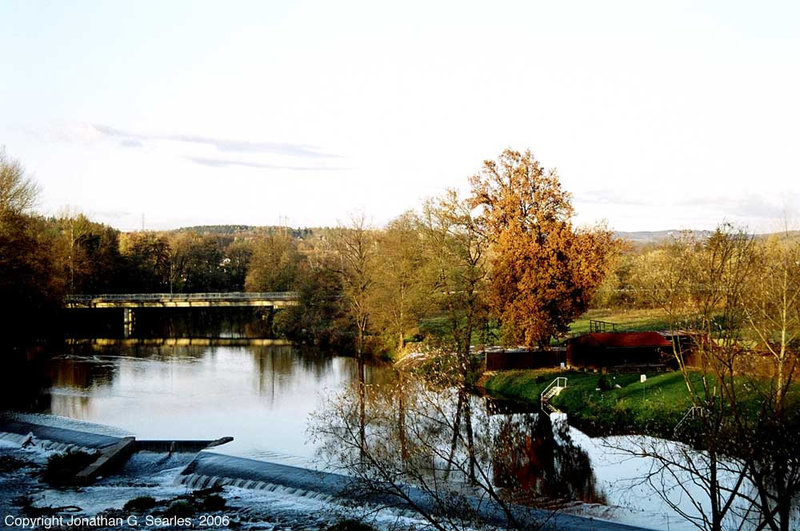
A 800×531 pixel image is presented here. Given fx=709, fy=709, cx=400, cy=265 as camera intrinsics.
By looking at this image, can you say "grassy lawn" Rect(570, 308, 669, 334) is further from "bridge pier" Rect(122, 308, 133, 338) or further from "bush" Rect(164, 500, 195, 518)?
"bridge pier" Rect(122, 308, 133, 338)

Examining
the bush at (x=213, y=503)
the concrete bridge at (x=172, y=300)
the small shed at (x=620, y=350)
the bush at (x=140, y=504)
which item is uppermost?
the concrete bridge at (x=172, y=300)

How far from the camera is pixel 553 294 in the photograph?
3475cm

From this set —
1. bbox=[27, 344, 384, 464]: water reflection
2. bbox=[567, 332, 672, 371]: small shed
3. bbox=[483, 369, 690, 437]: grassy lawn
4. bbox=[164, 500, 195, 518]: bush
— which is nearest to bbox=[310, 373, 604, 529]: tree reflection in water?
bbox=[483, 369, 690, 437]: grassy lawn

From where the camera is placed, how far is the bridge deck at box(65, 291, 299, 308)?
Answer: 65.4 meters

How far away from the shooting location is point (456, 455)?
19312 mm

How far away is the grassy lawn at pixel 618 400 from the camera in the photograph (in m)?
25.9

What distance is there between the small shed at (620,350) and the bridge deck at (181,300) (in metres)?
33.6

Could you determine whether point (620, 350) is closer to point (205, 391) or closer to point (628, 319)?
point (628, 319)

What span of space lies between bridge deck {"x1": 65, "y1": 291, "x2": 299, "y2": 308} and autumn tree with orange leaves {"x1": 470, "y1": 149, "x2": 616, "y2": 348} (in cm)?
3095

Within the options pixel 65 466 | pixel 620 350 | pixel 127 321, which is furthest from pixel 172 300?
pixel 65 466

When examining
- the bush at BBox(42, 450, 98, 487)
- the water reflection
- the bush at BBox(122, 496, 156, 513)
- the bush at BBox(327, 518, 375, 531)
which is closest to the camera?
the bush at BBox(327, 518, 375, 531)

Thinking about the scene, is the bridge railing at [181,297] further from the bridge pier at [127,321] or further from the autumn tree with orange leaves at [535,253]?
the autumn tree with orange leaves at [535,253]

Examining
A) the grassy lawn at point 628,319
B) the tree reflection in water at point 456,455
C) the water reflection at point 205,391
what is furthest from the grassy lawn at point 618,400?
the grassy lawn at point 628,319

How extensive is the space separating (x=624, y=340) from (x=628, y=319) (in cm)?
1829
